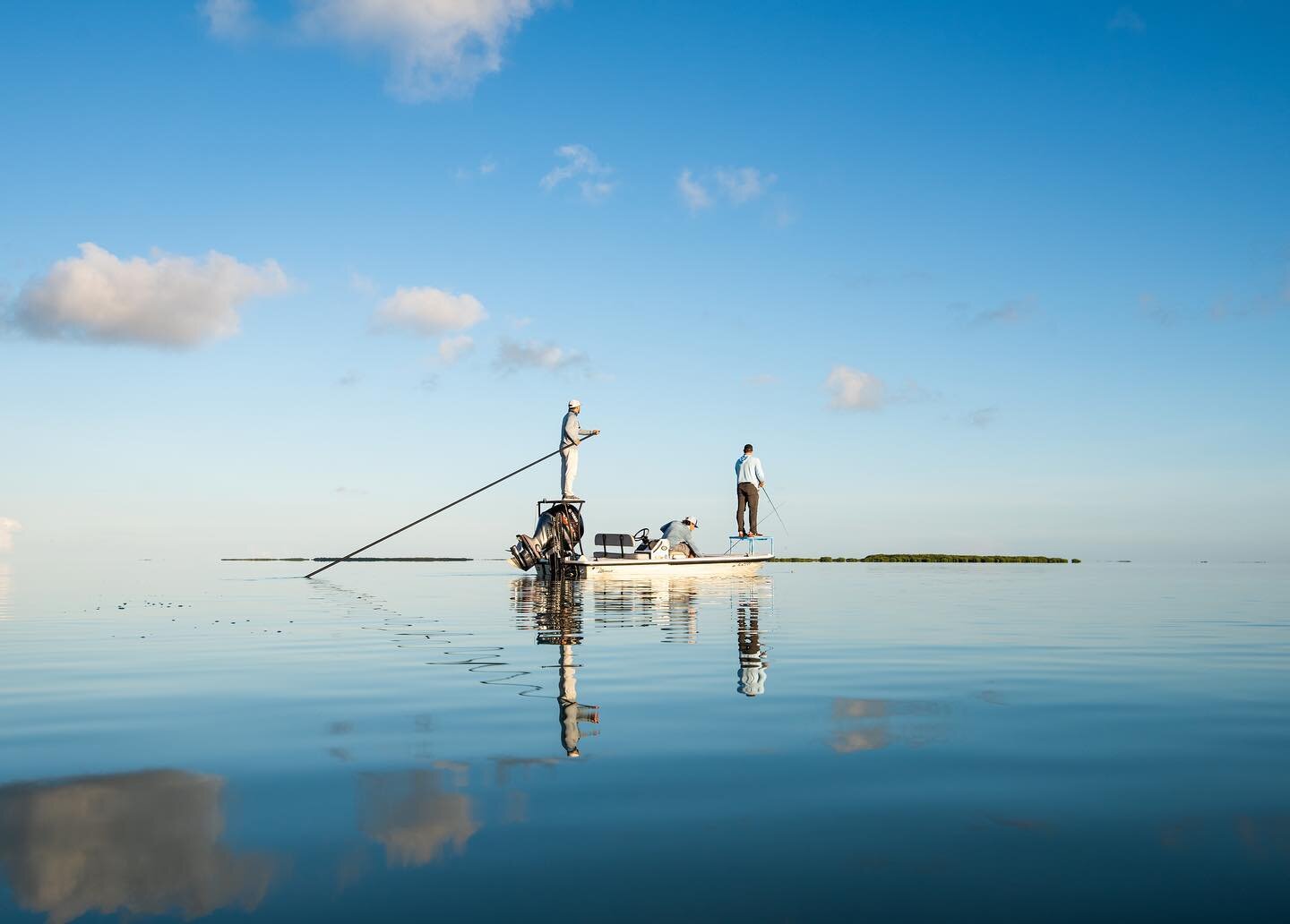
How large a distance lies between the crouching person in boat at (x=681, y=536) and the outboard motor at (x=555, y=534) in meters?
3.39

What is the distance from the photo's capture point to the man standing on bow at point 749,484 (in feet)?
114

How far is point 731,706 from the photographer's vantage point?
309 inches

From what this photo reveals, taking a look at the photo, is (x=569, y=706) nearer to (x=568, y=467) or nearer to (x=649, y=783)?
(x=649, y=783)

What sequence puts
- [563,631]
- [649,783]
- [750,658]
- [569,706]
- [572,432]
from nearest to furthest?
[649,783]
[569,706]
[750,658]
[563,631]
[572,432]

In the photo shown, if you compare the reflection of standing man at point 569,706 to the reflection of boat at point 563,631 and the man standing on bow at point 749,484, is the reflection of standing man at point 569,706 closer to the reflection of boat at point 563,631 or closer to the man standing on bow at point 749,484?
the reflection of boat at point 563,631

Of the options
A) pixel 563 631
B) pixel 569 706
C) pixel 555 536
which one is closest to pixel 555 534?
pixel 555 536

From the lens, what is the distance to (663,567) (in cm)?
3459

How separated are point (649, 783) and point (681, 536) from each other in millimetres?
29562

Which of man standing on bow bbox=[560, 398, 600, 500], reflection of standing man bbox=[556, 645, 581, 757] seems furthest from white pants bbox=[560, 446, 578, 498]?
reflection of standing man bbox=[556, 645, 581, 757]

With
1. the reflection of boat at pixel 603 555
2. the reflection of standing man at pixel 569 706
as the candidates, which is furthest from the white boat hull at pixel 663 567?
the reflection of standing man at pixel 569 706

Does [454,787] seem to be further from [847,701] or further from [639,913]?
[847,701]

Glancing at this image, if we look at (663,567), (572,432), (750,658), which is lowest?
(750,658)

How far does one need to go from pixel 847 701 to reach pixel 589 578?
91.4ft

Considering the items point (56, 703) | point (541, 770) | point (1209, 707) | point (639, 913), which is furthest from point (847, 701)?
point (56, 703)
